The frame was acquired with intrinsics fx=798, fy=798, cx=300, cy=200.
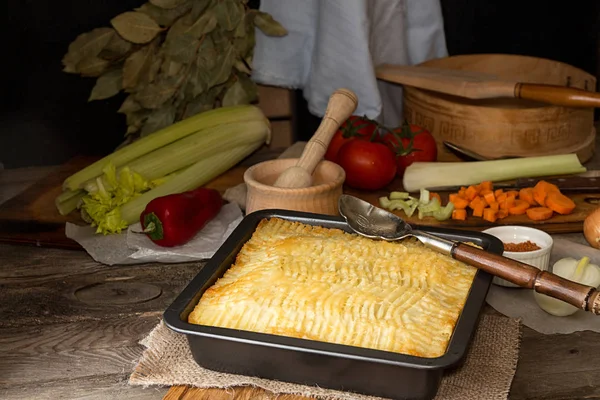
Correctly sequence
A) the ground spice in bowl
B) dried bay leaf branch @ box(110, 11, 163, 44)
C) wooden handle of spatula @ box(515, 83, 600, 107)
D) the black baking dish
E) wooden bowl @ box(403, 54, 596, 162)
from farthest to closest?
dried bay leaf branch @ box(110, 11, 163, 44), wooden bowl @ box(403, 54, 596, 162), wooden handle of spatula @ box(515, 83, 600, 107), the ground spice in bowl, the black baking dish

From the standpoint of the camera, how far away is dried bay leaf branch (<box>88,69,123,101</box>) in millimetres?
2814

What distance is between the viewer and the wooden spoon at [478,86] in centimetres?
247

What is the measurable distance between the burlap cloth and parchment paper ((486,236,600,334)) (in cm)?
6

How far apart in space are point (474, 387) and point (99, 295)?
0.97 m

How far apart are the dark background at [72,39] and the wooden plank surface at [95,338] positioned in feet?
2.59

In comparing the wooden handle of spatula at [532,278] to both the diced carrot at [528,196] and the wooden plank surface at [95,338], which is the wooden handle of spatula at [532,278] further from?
the diced carrot at [528,196]

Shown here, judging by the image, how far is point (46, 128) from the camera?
297cm

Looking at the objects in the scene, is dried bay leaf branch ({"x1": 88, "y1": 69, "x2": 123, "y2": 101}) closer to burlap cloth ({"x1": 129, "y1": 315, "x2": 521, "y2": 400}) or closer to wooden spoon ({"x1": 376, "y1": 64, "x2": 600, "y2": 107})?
wooden spoon ({"x1": 376, "y1": 64, "x2": 600, "y2": 107})

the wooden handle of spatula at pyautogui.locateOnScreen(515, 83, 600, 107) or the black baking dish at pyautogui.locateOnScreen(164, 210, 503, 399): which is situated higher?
the wooden handle of spatula at pyautogui.locateOnScreen(515, 83, 600, 107)

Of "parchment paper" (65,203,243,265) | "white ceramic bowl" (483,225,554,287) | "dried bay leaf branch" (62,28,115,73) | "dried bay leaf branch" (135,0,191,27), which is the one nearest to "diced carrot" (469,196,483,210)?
"white ceramic bowl" (483,225,554,287)

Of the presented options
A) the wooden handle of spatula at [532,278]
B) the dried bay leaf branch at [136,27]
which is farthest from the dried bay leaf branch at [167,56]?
the wooden handle of spatula at [532,278]

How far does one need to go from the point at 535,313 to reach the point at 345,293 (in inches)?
22.4

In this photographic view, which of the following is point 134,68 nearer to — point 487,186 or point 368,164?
point 368,164

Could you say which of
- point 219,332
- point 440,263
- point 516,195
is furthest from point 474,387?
point 516,195
